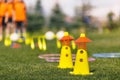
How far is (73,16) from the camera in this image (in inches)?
918

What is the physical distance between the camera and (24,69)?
26.3 ft

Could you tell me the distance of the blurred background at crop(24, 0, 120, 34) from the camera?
75.7 ft

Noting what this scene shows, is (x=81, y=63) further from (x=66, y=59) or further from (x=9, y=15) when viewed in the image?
(x=9, y=15)

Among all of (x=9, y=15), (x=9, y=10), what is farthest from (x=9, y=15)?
(x=9, y=10)

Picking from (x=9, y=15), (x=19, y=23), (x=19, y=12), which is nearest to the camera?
(x=19, y=12)

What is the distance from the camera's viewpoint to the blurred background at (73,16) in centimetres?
2306

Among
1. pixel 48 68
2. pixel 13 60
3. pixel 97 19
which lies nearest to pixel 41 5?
pixel 97 19

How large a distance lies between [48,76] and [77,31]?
660 inches

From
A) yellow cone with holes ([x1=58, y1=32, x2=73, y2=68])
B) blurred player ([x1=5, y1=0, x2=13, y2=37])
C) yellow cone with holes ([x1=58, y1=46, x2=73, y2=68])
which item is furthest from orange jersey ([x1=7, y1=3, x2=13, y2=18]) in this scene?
yellow cone with holes ([x1=58, y1=46, x2=73, y2=68])

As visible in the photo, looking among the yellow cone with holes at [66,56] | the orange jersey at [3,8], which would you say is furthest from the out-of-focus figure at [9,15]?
the yellow cone with holes at [66,56]

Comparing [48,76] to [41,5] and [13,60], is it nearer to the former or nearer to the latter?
[13,60]

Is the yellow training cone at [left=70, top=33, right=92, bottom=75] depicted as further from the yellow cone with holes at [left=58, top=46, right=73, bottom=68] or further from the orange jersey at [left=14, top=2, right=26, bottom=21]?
the orange jersey at [left=14, top=2, right=26, bottom=21]

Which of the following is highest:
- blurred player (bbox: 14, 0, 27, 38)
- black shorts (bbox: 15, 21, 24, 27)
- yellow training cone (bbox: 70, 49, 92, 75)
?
blurred player (bbox: 14, 0, 27, 38)

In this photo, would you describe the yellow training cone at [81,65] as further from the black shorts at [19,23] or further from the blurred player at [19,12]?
the black shorts at [19,23]
